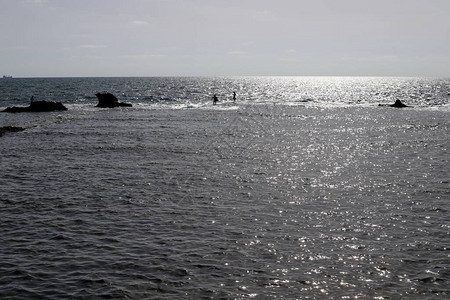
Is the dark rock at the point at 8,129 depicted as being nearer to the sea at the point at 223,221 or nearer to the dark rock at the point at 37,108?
the sea at the point at 223,221

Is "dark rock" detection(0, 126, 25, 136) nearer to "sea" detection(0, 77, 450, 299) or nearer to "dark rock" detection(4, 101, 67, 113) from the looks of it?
"sea" detection(0, 77, 450, 299)

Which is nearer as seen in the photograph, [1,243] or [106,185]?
[1,243]

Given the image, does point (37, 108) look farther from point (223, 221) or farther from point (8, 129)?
point (223, 221)

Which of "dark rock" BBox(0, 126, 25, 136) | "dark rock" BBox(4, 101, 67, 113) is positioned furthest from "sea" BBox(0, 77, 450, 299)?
"dark rock" BBox(4, 101, 67, 113)

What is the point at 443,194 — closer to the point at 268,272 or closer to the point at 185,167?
the point at 268,272

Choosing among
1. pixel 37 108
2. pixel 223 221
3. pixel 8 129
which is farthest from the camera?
pixel 37 108

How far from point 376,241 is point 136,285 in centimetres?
1077

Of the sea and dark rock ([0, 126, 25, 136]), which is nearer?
the sea

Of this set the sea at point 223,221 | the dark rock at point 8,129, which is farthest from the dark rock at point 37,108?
the sea at point 223,221

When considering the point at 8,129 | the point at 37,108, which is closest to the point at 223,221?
the point at 8,129

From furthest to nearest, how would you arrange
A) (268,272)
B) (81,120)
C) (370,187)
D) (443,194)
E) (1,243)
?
(81,120) < (370,187) < (443,194) < (1,243) < (268,272)

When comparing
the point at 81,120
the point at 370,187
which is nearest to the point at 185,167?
the point at 370,187

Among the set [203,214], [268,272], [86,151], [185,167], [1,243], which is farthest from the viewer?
[86,151]

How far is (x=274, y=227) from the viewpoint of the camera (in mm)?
20156
